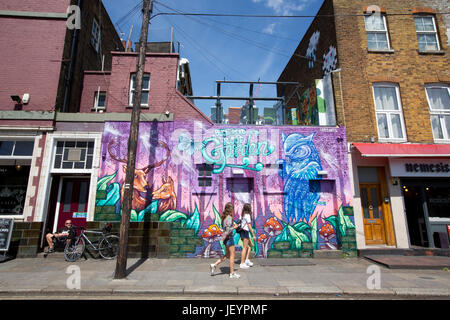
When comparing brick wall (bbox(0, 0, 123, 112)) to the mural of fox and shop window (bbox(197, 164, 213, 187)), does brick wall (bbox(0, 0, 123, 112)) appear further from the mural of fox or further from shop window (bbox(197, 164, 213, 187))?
shop window (bbox(197, 164, 213, 187))

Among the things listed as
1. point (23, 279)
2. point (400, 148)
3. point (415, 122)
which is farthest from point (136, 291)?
point (415, 122)

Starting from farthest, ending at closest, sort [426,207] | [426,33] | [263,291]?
1. [426,33]
2. [426,207]
3. [263,291]

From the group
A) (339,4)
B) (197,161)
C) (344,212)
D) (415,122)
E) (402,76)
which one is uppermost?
(339,4)

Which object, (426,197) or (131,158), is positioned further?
(426,197)

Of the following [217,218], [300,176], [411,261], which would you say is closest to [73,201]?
[217,218]

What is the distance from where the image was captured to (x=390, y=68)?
412 inches

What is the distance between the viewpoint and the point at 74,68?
11.0 m

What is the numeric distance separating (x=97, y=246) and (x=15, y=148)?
545cm

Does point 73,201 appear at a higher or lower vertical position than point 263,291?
higher

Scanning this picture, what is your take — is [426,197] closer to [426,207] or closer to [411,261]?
[426,207]

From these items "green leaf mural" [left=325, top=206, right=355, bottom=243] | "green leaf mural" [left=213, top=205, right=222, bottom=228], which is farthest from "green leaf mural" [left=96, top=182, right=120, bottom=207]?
"green leaf mural" [left=325, top=206, right=355, bottom=243]

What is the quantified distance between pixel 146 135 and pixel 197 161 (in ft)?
7.88

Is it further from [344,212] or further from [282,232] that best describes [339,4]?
[282,232]

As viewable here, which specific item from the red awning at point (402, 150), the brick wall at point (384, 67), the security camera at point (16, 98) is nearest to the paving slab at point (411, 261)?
the red awning at point (402, 150)
